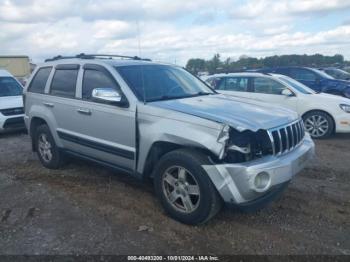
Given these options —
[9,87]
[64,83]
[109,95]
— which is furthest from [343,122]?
[9,87]

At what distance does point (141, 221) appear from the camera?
4027 mm

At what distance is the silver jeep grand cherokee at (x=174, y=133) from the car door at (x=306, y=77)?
8260 millimetres

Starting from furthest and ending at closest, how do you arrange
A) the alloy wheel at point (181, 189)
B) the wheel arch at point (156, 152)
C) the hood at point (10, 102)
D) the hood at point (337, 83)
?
the hood at point (337, 83) → the hood at point (10, 102) → the wheel arch at point (156, 152) → the alloy wheel at point (181, 189)

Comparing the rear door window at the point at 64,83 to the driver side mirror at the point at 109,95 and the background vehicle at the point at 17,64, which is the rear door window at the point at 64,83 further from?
the background vehicle at the point at 17,64

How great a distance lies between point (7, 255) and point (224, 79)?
25.1 ft

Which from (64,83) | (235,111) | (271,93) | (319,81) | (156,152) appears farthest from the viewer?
(319,81)

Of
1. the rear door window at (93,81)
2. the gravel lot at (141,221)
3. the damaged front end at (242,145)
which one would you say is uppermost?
the rear door window at (93,81)

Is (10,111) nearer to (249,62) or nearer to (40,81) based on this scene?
(40,81)

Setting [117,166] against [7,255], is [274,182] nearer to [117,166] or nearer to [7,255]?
[117,166]

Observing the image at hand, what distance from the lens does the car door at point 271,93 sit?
342 inches

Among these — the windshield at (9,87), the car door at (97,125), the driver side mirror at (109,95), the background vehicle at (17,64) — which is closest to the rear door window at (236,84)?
the car door at (97,125)

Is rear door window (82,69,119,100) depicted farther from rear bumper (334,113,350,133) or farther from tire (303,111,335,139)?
rear bumper (334,113,350,133)

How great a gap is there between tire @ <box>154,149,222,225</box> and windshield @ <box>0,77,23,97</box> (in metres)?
7.57

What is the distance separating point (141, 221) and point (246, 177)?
1.39 m
